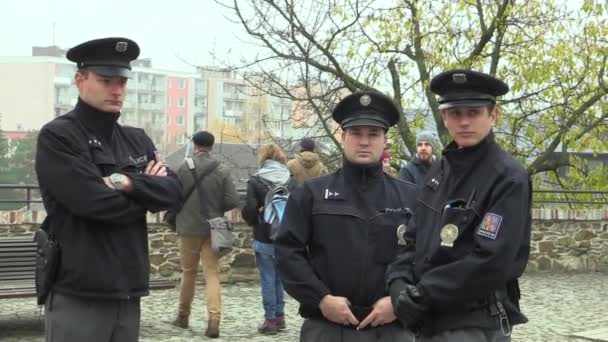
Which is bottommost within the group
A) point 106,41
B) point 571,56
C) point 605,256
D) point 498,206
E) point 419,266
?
point 605,256

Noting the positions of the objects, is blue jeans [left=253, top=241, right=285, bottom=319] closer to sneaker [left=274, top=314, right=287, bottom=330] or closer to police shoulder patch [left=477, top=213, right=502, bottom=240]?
sneaker [left=274, top=314, right=287, bottom=330]

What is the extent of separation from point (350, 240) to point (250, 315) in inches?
249

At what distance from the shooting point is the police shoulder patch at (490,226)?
3.43 m

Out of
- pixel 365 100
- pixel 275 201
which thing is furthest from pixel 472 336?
pixel 275 201

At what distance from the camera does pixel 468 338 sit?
356 cm

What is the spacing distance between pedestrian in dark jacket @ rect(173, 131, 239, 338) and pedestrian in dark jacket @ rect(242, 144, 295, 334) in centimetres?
26

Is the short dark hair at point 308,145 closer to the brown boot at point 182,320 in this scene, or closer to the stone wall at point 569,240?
the brown boot at point 182,320

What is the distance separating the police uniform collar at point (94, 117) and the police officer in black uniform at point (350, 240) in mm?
917

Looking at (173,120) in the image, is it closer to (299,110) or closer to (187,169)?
(299,110)

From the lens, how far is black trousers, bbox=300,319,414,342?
419 centimetres

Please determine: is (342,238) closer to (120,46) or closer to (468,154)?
(468,154)

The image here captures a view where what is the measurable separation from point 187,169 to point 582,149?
11.0m

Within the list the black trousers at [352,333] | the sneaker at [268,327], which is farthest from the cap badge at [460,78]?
the sneaker at [268,327]

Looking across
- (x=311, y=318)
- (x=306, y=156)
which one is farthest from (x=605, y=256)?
(x=311, y=318)
